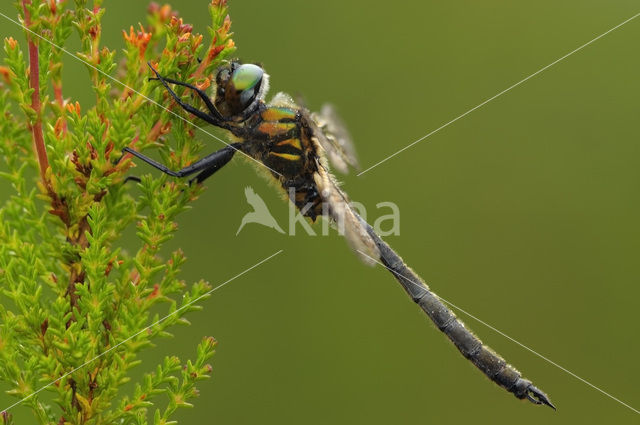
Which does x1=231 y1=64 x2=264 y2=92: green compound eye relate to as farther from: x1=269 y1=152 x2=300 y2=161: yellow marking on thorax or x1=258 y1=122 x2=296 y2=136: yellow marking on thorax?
x1=269 y1=152 x2=300 y2=161: yellow marking on thorax

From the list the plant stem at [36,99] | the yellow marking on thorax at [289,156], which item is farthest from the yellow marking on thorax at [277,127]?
the plant stem at [36,99]

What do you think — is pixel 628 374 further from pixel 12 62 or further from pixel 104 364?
pixel 12 62

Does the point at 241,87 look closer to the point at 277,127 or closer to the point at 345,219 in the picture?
the point at 277,127

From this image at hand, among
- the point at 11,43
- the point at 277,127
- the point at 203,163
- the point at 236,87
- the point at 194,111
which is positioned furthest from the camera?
the point at 277,127

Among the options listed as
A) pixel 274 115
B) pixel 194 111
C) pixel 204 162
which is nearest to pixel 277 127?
pixel 274 115

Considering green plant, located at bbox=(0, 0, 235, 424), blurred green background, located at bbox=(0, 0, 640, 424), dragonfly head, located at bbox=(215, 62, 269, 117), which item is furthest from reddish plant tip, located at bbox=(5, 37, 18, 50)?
blurred green background, located at bbox=(0, 0, 640, 424)

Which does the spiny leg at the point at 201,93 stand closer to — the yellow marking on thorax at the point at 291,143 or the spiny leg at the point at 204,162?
the spiny leg at the point at 204,162
